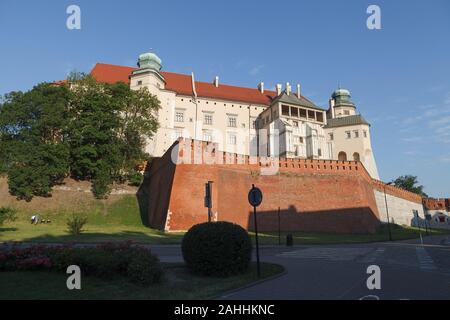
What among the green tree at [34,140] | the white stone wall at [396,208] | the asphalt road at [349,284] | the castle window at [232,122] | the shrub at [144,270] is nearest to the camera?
the asphalt road at [349,284]

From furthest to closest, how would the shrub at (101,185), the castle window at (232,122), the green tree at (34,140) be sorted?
the castle window at (232,122) < the shrub at (101,185) < the green tree at (34,140)

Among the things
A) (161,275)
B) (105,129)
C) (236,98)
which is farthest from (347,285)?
(236,98)

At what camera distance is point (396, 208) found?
58.9 m

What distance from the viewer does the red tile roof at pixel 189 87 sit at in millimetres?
62053

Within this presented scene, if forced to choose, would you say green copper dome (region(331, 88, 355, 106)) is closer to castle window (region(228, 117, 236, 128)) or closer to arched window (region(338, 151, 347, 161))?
arched window (region(338, 151, 347, 161))

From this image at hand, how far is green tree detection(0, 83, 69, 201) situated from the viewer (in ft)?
135

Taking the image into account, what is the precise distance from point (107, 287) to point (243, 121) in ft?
193

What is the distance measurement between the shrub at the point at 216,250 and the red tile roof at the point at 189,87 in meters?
52.9

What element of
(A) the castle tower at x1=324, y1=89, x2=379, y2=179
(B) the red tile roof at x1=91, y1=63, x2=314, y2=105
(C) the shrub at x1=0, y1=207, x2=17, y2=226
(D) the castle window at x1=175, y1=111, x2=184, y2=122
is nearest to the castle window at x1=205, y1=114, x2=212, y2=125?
(B) the red tile roof at x1=91, y1=63, x2=314, y2=105

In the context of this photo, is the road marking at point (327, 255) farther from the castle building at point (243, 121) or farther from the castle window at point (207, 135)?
the castle window at point (207, 135)

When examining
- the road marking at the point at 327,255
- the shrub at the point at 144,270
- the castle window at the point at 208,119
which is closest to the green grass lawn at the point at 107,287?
the shrub at the point at 144,270

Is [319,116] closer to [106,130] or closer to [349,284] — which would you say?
[106,130]

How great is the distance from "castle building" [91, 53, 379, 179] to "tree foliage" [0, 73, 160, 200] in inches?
355
